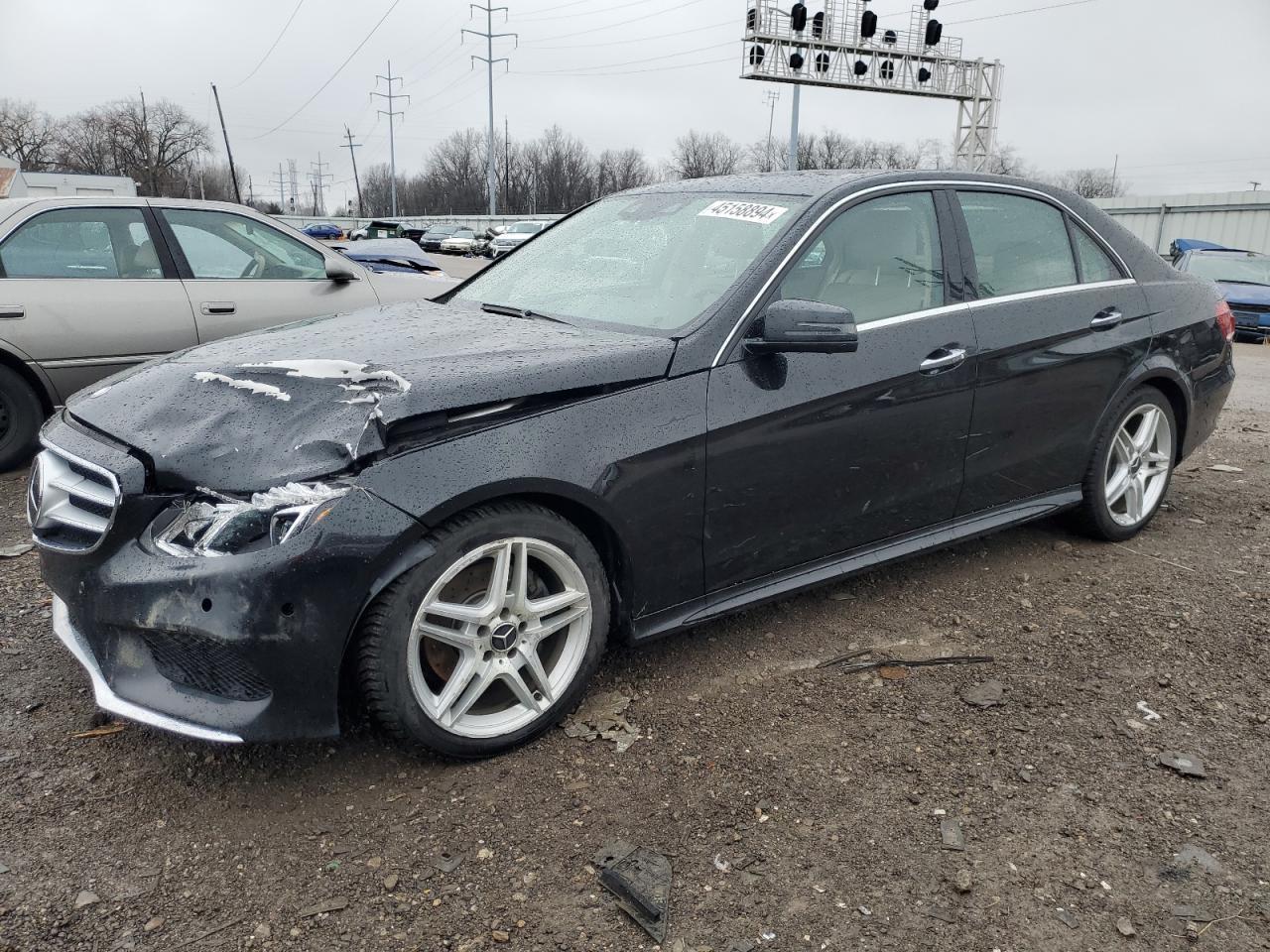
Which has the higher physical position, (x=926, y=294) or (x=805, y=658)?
(x=926, y=294)

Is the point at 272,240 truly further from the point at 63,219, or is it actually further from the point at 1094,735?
the point at 1094,735

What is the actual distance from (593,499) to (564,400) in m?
0.30

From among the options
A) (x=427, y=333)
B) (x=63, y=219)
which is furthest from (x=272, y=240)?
(x=427, y=333)

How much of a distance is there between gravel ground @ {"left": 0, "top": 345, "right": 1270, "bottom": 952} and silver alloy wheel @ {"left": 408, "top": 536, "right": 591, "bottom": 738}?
0.17 meters

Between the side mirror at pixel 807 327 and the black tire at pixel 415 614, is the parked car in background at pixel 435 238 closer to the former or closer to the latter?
the side mirror at pixel 807 327

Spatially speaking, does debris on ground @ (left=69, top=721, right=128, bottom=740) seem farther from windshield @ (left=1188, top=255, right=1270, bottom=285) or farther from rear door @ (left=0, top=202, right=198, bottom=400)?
windshield @ (left=1188, top=255, right=1270, bottom=285)

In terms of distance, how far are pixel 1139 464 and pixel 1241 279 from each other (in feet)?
43.8

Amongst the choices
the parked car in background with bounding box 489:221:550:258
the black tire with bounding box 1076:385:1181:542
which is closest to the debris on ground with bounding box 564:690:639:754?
the black tire with bounding box 1076:385:1181:542

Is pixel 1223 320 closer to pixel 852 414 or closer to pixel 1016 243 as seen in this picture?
pixel 1016 243

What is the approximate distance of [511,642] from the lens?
274cm

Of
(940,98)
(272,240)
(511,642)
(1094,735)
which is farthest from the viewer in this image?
(940,98)

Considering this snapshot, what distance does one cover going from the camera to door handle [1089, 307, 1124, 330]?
4082 mm

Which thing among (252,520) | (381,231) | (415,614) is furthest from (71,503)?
(381,231)

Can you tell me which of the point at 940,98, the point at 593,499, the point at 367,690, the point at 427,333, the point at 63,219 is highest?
the point at 940,98
